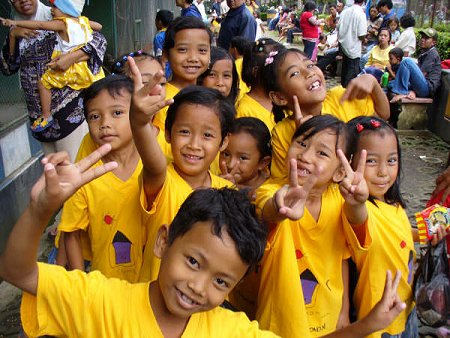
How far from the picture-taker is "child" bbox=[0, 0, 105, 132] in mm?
3221

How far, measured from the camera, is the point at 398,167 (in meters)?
2.24

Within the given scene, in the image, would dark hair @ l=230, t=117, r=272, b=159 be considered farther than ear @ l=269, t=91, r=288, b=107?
No

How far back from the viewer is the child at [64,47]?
322cm

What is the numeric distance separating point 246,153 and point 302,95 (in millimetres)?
430

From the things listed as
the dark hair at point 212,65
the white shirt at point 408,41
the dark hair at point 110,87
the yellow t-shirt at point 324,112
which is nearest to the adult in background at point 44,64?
the dark hair at point 212,65

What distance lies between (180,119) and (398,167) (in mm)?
997

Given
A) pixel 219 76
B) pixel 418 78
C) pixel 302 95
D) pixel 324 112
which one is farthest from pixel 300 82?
pixel 418 78

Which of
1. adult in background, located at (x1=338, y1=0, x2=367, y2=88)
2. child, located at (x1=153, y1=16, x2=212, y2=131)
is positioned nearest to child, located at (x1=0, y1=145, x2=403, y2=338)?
child, located at (x1=153, y1=16, x2=212, y2=131)

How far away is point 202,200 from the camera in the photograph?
1495mm

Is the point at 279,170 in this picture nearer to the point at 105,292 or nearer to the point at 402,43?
the point at 105,292

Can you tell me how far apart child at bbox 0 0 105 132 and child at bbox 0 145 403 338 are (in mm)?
2089

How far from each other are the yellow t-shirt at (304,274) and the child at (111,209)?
0.55 metres

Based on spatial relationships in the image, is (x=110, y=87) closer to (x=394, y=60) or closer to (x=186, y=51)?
(x=186, y=51)

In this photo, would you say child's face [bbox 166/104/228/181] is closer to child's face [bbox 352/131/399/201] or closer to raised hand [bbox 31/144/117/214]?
child's face [bbox 352/131/399/201]
